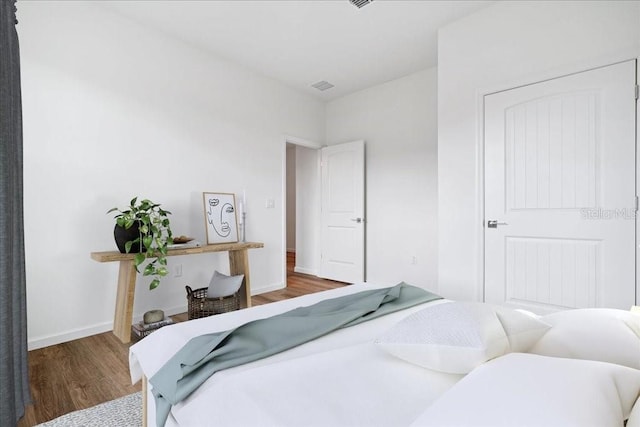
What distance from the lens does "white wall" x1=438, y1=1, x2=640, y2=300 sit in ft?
7.32

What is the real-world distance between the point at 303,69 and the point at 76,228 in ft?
9.47

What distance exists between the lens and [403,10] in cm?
272

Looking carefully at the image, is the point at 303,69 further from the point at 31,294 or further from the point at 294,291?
the point at 31,294

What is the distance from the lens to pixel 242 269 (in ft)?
10.7

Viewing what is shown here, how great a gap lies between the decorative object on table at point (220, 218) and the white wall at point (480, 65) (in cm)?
217

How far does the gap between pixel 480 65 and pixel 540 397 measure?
2969 millimetres

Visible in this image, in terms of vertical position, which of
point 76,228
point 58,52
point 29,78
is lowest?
point 76,228

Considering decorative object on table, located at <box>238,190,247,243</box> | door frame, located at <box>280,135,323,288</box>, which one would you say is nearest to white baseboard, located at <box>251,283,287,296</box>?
door frame, located at <box>280,135,323,288</box>

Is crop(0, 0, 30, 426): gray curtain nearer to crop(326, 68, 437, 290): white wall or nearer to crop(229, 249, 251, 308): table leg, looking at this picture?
crop(229, 249, 251, 308): table leg

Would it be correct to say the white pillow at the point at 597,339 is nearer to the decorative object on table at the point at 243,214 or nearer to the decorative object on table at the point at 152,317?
the decorative object on table at the point at 152,317

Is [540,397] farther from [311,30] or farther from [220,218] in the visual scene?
[311,30]

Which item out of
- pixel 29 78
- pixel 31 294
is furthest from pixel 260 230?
pixel 29 78

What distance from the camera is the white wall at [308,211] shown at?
16.2ft

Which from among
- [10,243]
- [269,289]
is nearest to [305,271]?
[269,289]
